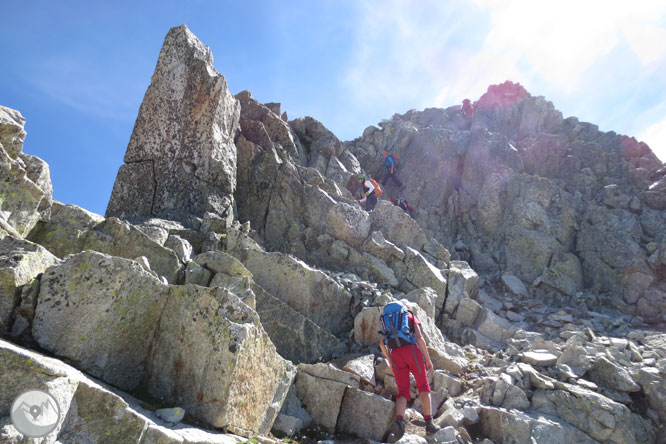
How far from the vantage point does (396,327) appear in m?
11.0

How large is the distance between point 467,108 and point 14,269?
5113 centimetres

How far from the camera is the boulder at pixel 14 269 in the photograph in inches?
287

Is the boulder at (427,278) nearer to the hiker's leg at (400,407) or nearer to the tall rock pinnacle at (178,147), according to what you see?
the hiker's leg at (400,407)

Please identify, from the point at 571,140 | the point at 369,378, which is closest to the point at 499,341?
the point at 369,378

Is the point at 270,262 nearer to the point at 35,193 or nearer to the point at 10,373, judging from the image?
the point at 35,193

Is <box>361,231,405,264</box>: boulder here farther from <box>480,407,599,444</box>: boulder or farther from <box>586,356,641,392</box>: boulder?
<box>480,407,599,444</box>: boulder

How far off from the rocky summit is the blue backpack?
146 cm

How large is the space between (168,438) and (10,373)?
7.83 ft

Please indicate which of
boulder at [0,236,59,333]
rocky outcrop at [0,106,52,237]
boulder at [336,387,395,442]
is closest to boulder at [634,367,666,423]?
boulder at [336,387,395,442]

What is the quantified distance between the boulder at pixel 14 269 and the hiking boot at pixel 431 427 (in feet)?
30.5

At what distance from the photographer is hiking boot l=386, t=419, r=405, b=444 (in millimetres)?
9686

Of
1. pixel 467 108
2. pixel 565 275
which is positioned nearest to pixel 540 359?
pixel 565 275

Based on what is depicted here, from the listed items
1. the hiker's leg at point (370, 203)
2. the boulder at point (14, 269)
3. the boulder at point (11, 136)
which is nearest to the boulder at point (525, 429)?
the boulder at point (14, 269)

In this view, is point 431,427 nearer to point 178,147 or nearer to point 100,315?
point 100,315
